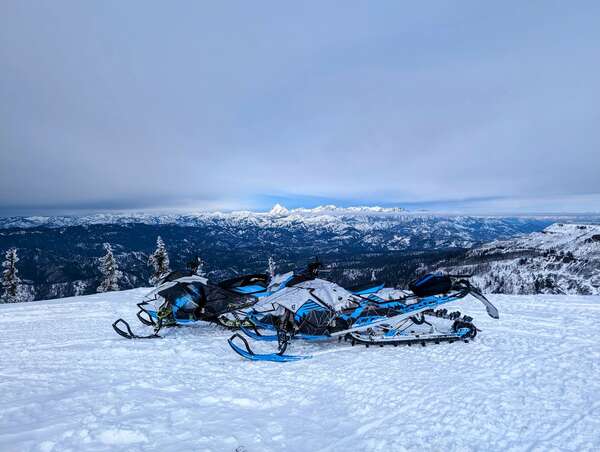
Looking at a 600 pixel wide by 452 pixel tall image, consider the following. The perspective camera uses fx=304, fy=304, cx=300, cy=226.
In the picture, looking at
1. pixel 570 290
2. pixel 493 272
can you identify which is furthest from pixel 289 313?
pixel 493 272

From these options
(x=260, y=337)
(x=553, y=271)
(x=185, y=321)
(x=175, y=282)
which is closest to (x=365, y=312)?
(x=260, y=337)

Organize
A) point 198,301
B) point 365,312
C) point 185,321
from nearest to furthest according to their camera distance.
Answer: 1. point 365,312
2. point 185,321
3. point 198,301

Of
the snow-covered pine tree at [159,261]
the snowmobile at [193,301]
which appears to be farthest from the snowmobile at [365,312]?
the snow-covered pine tree at [159,261]

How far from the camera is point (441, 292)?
786 cm

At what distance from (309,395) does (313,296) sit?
2.67 meters

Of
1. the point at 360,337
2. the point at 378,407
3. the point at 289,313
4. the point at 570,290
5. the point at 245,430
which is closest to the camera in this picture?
the point at 245,430

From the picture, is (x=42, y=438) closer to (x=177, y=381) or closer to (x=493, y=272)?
(x=177, y=381)

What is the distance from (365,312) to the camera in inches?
317

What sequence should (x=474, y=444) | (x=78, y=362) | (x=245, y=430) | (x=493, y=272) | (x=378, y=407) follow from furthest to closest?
(x=493, y=272)
(x=78, y=362)
(x=378, y=407)
(x=245, y=430)
(x=474, y=444)

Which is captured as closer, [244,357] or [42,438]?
[42,438]

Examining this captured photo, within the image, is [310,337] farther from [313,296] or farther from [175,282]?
[175,282]

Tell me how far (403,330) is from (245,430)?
5063mm

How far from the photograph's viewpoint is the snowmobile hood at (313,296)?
7527 mm

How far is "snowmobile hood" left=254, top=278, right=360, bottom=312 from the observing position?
753 cm
